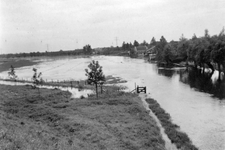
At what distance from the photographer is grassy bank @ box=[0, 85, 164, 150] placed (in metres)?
12.4

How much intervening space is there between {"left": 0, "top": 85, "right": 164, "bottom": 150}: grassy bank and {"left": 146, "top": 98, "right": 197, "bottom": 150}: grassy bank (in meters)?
1.03

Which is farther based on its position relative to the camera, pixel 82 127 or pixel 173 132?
pixel 82 127

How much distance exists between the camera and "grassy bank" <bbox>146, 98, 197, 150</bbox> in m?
13.7

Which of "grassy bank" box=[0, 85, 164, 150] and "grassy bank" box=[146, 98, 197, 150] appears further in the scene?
"grassy bank" box=[146, 98, 197, 150]

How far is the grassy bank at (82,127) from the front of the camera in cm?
1239

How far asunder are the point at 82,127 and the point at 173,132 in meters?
8.03

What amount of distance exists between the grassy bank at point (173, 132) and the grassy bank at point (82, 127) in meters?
1.03

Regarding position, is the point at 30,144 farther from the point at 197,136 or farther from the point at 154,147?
the point at 197,136

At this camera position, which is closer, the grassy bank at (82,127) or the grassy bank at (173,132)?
the grassy bank at (82,127)

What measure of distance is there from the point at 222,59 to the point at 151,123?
36877 mm

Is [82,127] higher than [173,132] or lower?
higher

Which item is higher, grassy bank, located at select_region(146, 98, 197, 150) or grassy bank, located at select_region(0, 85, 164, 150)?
grassy bank, located at select_region(0, 85, 164, 150)

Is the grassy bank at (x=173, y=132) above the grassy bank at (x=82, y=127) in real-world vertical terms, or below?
below

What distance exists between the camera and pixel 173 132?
15656mm
